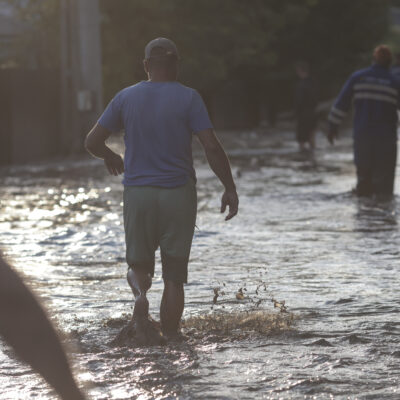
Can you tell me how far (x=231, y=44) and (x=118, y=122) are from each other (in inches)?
1077

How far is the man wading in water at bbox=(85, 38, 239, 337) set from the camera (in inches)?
251

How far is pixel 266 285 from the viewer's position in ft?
27.0

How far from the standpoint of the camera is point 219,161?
21.1 feet

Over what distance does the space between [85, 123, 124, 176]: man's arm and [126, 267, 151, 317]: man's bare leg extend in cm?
59

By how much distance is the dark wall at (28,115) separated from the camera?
22.2 metres

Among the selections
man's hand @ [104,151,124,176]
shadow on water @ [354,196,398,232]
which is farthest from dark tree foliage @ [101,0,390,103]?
man's hand @ [104,151,124,176]

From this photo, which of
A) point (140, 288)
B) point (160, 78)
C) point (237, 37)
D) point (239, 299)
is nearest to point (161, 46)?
point (160, 78)

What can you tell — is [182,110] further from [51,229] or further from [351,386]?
[51,229]

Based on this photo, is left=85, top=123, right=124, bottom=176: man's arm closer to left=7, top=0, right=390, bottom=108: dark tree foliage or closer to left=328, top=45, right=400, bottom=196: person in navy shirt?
left=328, top=45, right=400, bottom=196: person in navy shirt

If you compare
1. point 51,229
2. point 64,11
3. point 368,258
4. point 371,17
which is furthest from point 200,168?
point 371,17

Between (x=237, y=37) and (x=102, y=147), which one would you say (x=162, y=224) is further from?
(x=237, y=37)

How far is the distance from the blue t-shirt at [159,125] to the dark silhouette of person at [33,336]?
38.8 inches

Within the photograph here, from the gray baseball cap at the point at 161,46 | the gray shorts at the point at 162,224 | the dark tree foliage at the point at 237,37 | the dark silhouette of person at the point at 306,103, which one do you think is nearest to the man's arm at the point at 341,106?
the gray baseball cap at the point at 161,46

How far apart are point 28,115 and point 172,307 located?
1694cm
